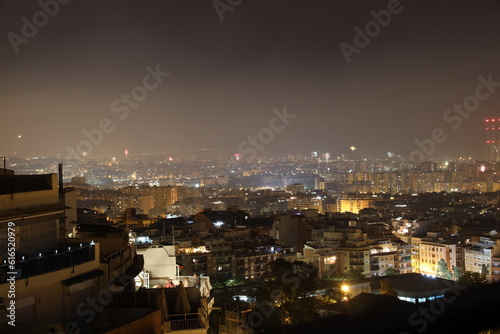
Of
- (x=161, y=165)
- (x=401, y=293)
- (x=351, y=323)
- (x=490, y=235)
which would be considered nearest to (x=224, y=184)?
(x=161, y=165)

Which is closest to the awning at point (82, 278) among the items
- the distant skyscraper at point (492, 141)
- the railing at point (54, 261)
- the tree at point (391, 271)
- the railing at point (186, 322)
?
the railing at point (54, 261)

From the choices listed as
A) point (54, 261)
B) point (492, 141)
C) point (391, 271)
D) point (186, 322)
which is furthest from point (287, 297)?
point (492, 141)

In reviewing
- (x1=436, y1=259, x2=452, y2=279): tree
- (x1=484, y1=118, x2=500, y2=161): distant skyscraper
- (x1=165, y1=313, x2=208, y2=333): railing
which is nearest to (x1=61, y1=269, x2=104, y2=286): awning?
(x1=165, y1=313, x2=208, y2=333): railing

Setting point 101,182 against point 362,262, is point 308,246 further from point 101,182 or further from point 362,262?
point 101,182

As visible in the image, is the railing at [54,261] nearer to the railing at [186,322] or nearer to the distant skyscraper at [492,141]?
the railing at [186,322]

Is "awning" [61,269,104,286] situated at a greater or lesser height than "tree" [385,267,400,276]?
greater

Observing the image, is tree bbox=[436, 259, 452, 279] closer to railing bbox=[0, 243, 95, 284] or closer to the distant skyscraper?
railing bbox=[0, 243, 95, 284]

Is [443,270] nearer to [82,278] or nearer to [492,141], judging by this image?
[82,278]
